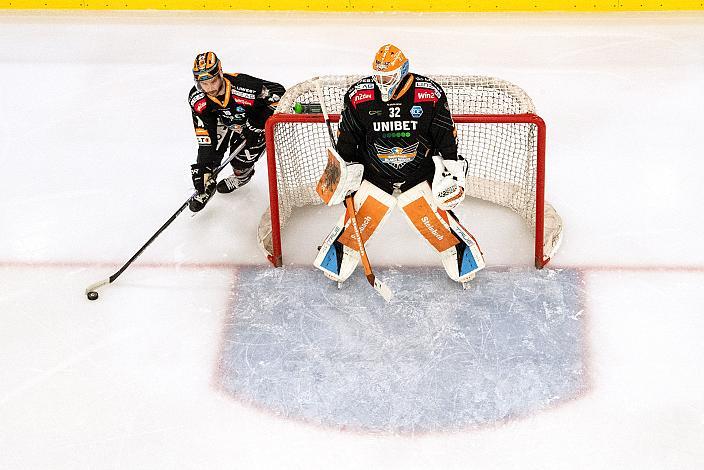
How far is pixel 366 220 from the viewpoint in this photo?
4.27m

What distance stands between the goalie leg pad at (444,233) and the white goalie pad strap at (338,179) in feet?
0.77

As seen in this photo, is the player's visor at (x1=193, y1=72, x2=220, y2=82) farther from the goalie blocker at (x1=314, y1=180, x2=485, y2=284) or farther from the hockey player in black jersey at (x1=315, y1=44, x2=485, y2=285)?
the goalie blocker at (x1=314, y1=180, x2=485, y2=284)

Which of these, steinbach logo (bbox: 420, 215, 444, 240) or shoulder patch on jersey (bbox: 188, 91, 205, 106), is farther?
shoulder patch on jersey (bbox: 188, 91, 205, 106)

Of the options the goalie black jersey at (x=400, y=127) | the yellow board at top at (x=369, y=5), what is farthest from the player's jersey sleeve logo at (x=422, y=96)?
the yellow board at top at (x=369, y=5)

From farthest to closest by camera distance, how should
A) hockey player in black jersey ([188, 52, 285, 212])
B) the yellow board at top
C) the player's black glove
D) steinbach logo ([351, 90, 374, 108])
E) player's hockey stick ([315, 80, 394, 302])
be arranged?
the yellow board at top
the player's black glove
hockey player in black jersey ([188, 52, 285, 212])
player's hockey stick ([315, 80, 394, 302])
steinbach logo ([351, 90, 374, 108])

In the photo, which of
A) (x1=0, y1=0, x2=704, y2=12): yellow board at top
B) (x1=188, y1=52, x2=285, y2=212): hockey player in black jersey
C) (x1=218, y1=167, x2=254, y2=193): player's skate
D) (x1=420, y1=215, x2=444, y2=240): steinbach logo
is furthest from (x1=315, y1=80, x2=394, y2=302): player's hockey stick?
(x1=0, y1=0, x2=704, y2=12): yellow board at top

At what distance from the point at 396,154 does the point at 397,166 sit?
0.24 feet

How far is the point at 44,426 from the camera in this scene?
12.5 feet

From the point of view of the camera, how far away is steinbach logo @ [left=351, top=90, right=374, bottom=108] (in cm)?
393

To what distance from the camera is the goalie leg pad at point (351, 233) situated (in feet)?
13.8

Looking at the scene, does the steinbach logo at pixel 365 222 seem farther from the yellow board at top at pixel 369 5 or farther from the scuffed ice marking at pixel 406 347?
the yellow board at top at pixel 369 5

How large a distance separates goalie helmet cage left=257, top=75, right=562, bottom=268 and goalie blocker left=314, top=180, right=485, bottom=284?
32cm

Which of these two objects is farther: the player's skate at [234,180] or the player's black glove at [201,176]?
the player's skate at [234,180]

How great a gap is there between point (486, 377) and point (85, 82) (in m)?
3.73
